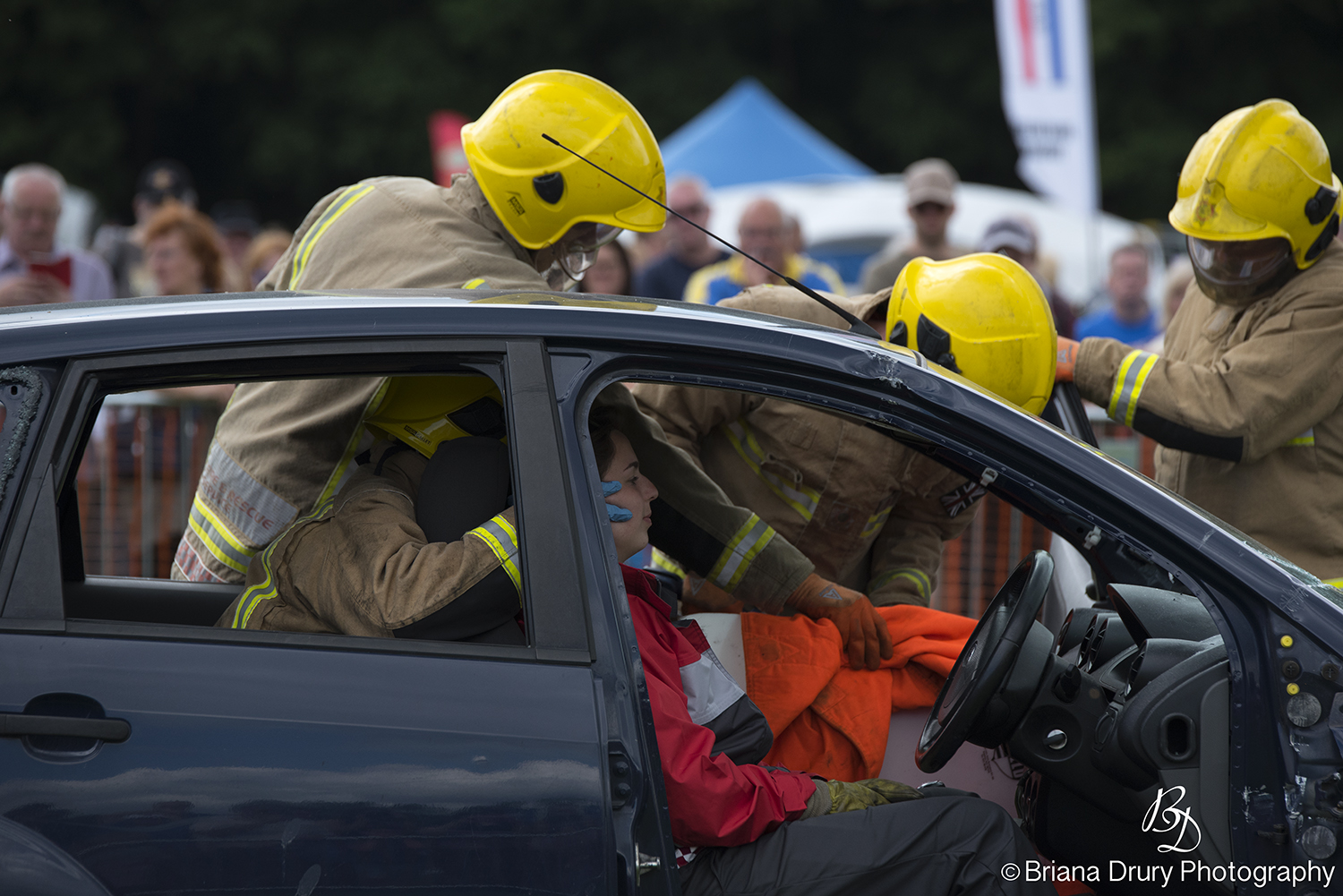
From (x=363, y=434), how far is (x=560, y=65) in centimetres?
2154

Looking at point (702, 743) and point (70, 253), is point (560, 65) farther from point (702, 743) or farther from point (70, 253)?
point (702, 743)

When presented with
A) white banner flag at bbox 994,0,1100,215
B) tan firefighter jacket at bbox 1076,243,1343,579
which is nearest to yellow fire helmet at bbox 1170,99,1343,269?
tan firefighter jacket at bbox 1076,243,1343,579

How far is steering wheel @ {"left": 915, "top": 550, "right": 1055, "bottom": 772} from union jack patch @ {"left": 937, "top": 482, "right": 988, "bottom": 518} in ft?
2.94

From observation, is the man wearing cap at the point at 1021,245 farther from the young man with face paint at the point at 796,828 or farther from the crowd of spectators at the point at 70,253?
the young man with face paint at the point at 796,828

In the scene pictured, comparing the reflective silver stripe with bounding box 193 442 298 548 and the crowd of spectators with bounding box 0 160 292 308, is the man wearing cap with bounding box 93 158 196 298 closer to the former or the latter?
the crowd of spectators with bounding box 0 160 292 308

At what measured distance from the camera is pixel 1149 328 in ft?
30.1

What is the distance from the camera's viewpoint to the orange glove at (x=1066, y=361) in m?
3.22

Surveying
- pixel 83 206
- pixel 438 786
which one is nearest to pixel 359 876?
pixel 438 786

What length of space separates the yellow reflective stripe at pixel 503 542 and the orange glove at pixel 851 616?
3.06 ft

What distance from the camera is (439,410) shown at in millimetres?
2338

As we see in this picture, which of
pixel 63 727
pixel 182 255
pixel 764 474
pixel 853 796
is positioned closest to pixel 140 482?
pixel 182 255

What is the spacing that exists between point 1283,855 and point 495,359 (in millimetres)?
1342

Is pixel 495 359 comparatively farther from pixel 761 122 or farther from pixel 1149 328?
pixel 761 122

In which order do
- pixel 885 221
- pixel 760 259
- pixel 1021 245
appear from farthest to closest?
pixel 885 221
pixel 760 259
pixel 1021 245
